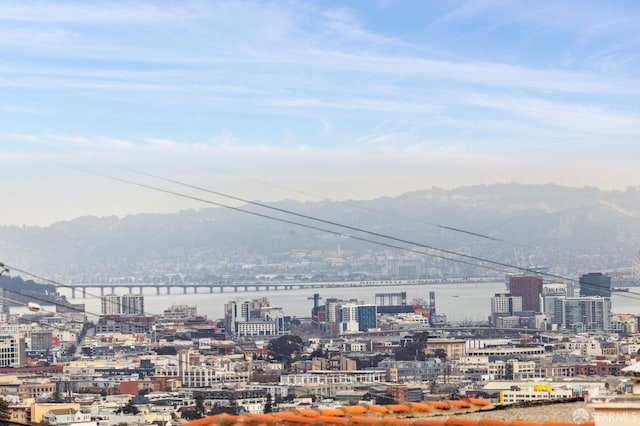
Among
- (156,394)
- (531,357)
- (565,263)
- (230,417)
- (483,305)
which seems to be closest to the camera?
(230,417)

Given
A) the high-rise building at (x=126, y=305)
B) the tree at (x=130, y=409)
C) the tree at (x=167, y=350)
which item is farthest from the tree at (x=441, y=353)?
the high-rise building at (x=126, y=305)

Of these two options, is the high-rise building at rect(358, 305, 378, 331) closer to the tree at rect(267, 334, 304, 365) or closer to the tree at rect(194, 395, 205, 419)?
the tree at rect(267, 334, 304, 365)

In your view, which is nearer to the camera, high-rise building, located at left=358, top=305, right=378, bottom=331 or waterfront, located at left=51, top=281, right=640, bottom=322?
high-rise building, located at left=358, top=305, right=378, bottom=331

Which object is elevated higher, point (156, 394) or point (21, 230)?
point (21, 230)

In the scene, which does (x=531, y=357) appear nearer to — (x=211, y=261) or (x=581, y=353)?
(x=581, y=353)

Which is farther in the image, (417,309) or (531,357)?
(417,309)

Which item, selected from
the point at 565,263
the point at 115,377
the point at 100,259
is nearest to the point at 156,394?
the point at 115,377

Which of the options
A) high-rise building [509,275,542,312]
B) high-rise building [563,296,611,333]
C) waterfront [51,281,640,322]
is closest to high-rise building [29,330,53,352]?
waterfront [51,281,640,322]

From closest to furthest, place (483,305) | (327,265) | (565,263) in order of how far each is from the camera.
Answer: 1. (483,305)
2. (565,263)
3. (327,265)
